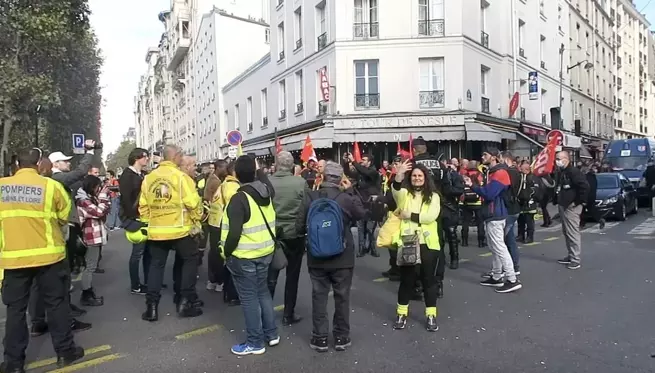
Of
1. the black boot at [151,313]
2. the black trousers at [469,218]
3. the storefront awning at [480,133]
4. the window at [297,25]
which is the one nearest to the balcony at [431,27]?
the storefront awning at [480,133]

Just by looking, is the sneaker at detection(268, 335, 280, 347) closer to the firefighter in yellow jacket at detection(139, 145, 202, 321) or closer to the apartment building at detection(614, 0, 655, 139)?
the firefighter in yellow jacket at detection(139, 145, 202, 321)

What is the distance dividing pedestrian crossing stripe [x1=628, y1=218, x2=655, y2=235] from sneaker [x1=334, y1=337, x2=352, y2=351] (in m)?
10.4

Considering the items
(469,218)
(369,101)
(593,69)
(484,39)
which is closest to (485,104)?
(484,39)

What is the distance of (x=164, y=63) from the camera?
75375 millimetres

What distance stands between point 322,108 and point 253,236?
19.4 m

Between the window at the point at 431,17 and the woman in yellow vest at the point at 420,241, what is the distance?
59.8ft

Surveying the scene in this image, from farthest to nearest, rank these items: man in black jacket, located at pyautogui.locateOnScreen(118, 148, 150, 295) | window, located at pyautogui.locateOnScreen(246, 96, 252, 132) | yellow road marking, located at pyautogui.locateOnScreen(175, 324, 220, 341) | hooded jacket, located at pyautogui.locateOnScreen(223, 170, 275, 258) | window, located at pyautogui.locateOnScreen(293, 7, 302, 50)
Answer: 1. window, located at pyautogui.locateOnScreen(246, 96, 252, 132)
2. window, located at pyautogui.locateOnScreen(293, 7, 302, 50)
3. man in black jacket, located at pyautogui.locateOnScreen(118, 148, 150, 295)
4. yellow road marking, located at pyautogui.locateOnScreen(175, 324, 220, 341)
5. hooded jacket, located at pyautogui.locateOnScreen(223, 170, 275, 258)

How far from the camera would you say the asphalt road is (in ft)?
16.3

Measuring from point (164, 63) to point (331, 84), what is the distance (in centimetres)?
5750

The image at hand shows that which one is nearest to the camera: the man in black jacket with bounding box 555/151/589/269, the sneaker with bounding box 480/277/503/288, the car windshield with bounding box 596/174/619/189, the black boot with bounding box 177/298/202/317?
the black boot with bounding box 177/298/202/317

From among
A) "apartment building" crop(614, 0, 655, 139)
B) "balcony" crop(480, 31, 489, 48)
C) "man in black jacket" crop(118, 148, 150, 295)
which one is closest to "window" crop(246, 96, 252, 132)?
"balcony" crop(480, 31, 489, 48)

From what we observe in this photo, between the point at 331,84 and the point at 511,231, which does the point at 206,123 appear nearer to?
the point at 331,84

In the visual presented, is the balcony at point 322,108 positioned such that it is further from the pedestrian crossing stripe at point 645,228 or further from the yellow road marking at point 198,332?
the yellow road marking at point 198,332

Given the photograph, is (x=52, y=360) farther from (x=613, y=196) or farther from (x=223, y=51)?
(x=223, y=51)
